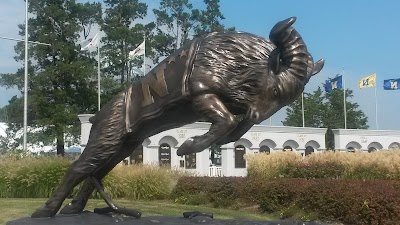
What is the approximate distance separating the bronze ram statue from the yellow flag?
31.1 metres

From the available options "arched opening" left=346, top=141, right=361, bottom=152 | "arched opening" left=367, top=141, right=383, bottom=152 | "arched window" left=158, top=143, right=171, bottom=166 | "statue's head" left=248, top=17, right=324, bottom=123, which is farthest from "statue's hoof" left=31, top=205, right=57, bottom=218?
"arched opening" left=367, top=141, right=383, bottom=152

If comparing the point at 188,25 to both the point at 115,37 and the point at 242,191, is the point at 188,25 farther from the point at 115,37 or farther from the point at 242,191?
the point at 242,191

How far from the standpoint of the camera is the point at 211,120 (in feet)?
15.4

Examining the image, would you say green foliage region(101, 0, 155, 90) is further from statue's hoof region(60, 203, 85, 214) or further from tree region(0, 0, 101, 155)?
statue's hoof region(60, 203, 85, 214)

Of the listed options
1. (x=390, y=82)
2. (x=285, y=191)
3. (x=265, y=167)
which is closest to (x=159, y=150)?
(x=265, y=167)

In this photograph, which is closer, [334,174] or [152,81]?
[152,81]

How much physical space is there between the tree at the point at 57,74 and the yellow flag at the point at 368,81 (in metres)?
17.3

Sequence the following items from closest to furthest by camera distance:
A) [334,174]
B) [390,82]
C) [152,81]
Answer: [152,81], [334,174], [390,82]

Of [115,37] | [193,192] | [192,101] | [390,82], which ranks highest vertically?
[115,37]

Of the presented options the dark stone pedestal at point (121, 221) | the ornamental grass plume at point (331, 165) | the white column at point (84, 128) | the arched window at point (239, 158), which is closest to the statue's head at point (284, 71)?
the dark stone pedestal at point (121, 221)

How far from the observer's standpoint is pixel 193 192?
51.7 ft

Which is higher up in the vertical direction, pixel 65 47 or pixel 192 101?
pixel 65 47

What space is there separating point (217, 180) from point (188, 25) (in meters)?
23.4

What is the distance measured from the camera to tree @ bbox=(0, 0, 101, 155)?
30750 millimetres
